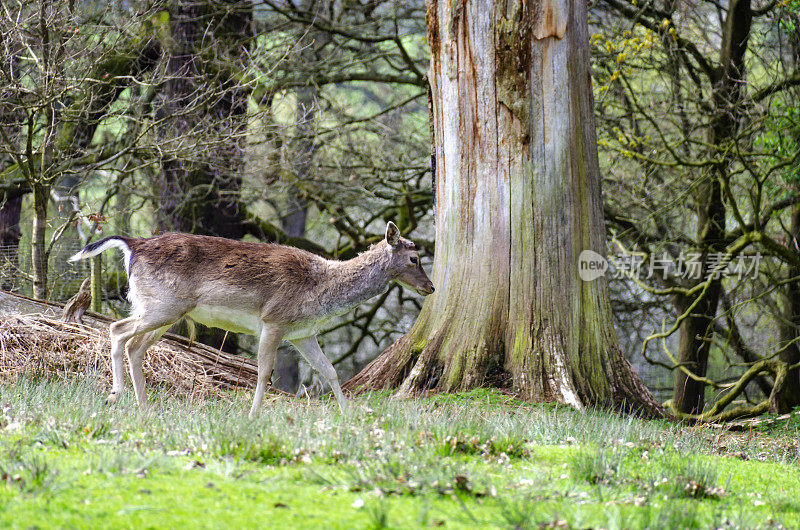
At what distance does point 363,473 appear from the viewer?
4.18 m

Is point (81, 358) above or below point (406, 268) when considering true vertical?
below

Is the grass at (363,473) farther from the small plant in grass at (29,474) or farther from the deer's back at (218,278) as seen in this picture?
the deer's back at (218,278)

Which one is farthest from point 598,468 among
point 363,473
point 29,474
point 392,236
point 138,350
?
point 138,350

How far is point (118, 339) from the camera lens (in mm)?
7816

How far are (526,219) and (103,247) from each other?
13.9 feet

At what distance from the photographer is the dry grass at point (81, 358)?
28.9ft

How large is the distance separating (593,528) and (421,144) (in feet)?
40.7

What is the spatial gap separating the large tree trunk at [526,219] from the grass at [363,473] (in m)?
1.63

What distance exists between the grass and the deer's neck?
167 centimetres

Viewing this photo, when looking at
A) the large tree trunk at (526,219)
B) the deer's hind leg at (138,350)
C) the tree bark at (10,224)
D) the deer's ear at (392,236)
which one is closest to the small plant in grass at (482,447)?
the large tree trunk at (526,219)

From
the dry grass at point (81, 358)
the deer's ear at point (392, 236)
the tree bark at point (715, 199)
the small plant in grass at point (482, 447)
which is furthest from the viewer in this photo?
the tree bark at point (715, 199)

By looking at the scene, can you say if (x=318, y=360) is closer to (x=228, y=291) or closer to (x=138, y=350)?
(x=228, y=291)

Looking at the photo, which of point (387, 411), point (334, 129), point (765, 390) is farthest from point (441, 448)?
point (765, 390)

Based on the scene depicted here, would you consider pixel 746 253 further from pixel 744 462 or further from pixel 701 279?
pixel 744 462
